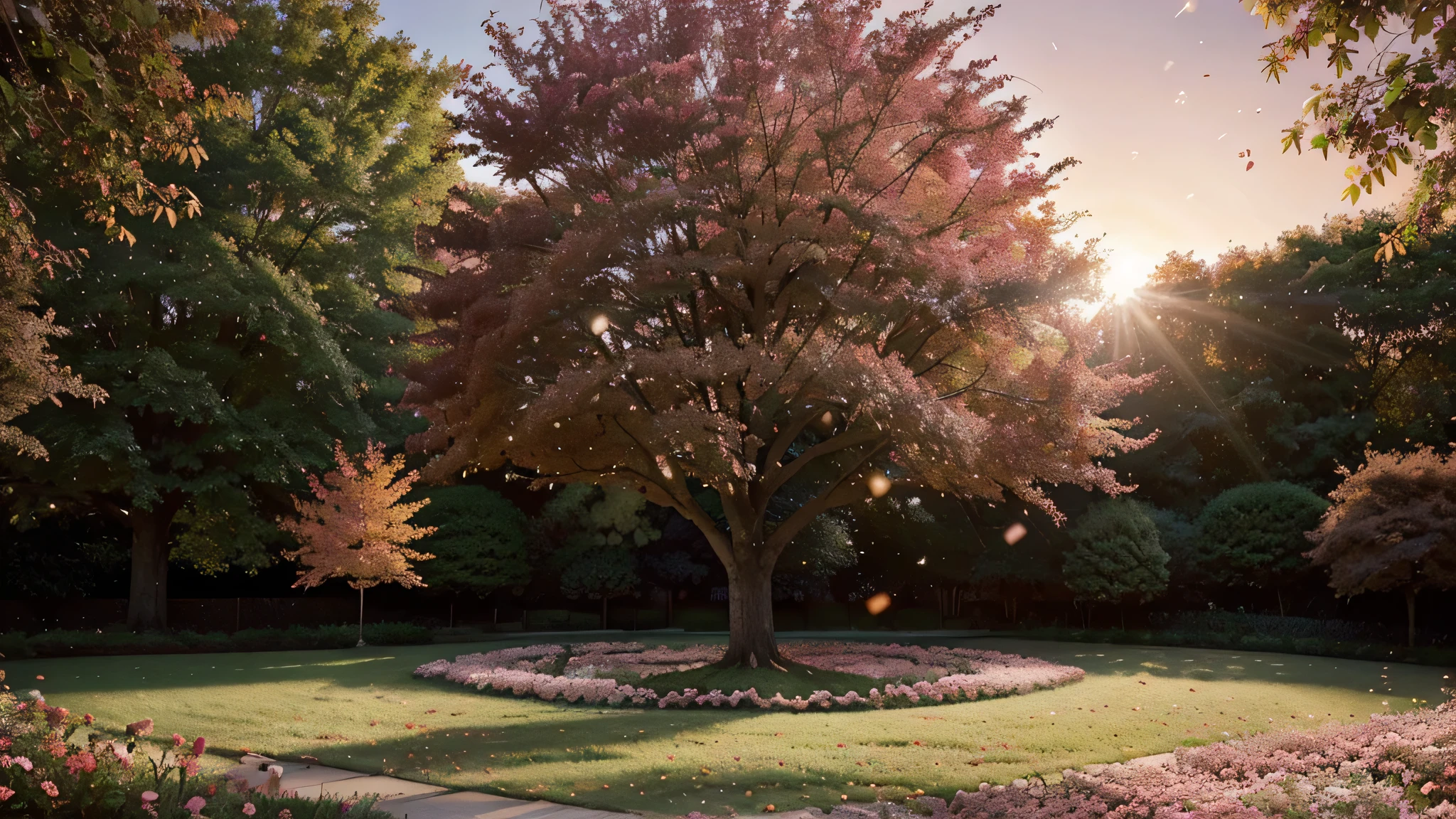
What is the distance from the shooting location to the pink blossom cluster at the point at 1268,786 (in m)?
6.49

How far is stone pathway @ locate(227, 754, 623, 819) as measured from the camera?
7570 millimetres

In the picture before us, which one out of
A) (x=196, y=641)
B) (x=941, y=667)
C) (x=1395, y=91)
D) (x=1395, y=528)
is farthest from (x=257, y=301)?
(x=1395, y=528)

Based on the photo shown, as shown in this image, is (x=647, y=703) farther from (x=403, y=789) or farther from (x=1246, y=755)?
(x=1246, y=755)

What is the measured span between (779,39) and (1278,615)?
24.5m

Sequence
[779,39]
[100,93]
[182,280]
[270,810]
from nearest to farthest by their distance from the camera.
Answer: [270,810] → [100,93] → [779,39] → [182,280]

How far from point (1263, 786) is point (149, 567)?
27.0 m

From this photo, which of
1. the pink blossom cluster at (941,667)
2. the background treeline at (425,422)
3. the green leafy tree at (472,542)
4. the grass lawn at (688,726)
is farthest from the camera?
A: the green leafy tree at (472,542)

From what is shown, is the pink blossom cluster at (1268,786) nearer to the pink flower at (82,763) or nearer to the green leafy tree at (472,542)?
the pink flower at (82,763)

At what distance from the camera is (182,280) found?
2306 cm

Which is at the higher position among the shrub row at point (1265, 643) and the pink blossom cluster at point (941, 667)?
the pink blossom cluster at point (941, 667)

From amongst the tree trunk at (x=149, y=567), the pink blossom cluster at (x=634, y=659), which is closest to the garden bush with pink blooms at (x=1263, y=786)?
the pink blossom cluster at (x=634, y=659)

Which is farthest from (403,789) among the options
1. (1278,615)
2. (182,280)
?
(1278,615)

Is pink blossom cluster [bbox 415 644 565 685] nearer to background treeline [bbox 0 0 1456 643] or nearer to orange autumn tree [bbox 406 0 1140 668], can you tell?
orange autumn tree [bbox 406 0 1140 668]

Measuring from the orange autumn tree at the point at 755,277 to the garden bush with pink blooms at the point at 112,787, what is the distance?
325 inches
